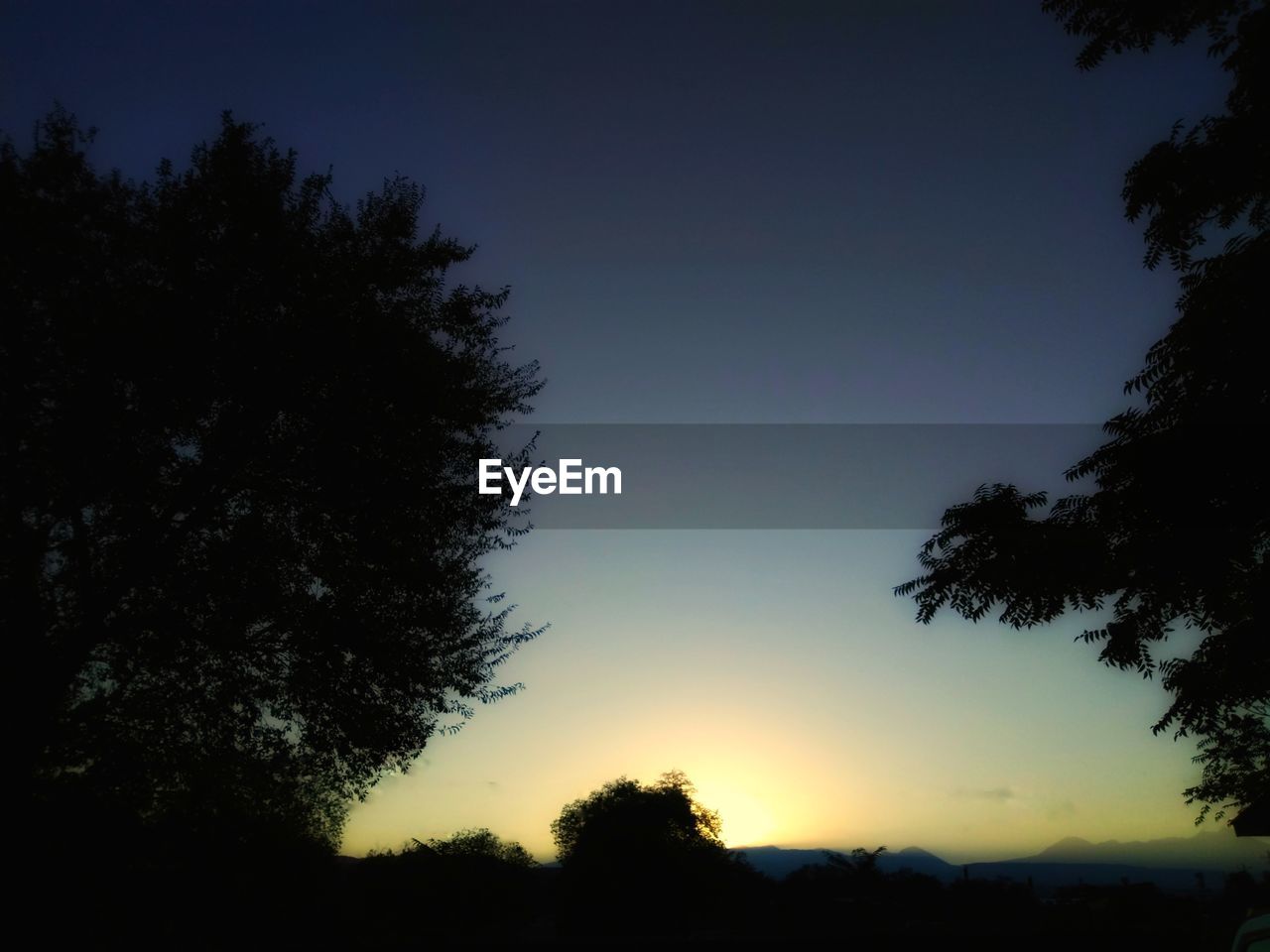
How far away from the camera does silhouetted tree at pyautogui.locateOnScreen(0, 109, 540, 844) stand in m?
10.4

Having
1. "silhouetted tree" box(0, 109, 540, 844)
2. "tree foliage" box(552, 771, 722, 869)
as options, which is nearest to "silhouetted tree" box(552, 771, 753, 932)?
"tree foliage" box(552, 771, 722, 869)

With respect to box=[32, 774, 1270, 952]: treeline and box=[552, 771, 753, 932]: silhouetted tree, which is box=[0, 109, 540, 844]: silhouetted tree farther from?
box=[552, 771, 753, 932]: silhouetted tree

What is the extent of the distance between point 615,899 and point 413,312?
7134 cm

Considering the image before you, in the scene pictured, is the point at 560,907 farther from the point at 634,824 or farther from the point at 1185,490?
the point at 1185,490

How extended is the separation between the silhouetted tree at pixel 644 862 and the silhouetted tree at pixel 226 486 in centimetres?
5810

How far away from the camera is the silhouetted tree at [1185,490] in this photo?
21.1 ft

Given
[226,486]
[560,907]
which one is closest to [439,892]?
[560,907]

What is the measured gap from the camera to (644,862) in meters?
77.1

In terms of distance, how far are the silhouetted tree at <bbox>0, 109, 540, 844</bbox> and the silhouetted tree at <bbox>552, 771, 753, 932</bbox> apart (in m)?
58.1

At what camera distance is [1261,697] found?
7.00 m

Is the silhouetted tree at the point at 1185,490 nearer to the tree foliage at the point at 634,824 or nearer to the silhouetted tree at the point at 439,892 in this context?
the silhouetted tree at the point at 439,892

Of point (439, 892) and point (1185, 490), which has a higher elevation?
point (1185, 490)

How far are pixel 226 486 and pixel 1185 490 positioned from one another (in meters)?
11.6

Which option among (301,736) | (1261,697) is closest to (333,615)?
(301,736)
